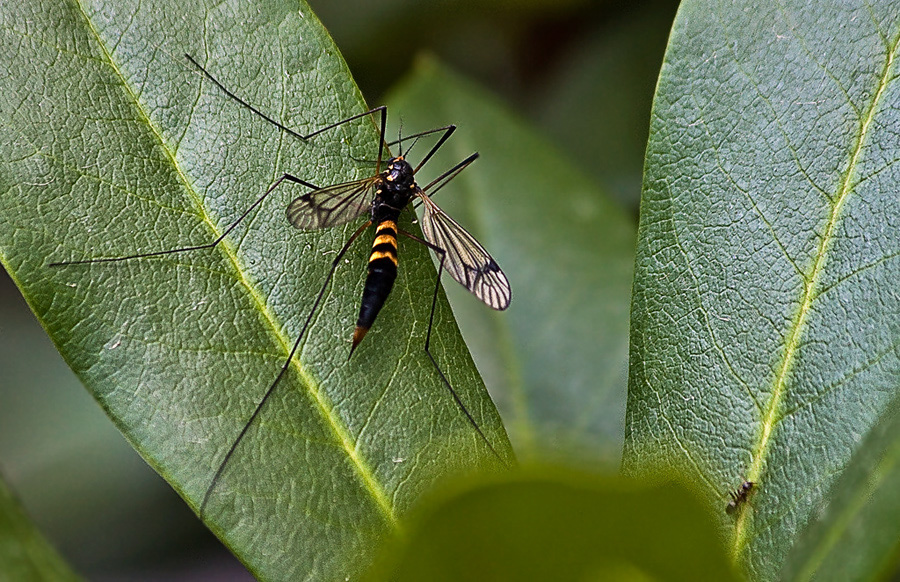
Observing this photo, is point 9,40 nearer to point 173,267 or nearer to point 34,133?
point 34,133

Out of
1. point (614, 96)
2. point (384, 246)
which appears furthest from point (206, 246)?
→ point (614, 96)

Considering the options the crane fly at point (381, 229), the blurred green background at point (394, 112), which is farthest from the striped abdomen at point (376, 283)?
the blurred green background at point (394, 112)

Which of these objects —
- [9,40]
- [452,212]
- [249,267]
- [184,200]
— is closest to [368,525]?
[249,267]

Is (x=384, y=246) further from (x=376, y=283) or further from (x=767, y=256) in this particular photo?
(x=767, y=256)

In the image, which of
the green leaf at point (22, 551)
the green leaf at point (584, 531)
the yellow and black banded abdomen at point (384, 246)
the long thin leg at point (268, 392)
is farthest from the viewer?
the yellow and black banded abdomen at point (384, 246)

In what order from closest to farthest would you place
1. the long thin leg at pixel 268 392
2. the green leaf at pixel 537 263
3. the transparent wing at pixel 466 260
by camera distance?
the long thin leg at pixel 268 392 → the transparent wing at pixel 466 260 → the green leaf at pixel 537 263

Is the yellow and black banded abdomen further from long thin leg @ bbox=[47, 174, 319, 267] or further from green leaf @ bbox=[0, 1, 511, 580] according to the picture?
long thin leg @ bbox=[47, 174, 319, 267]

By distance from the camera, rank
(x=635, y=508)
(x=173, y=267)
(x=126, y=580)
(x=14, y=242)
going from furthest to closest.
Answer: (x=126, y=580) → (x=173, y=267) → (x=14, y=242) → (x=635, y=508)

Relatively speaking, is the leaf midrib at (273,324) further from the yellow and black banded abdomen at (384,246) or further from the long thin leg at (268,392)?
the yellow and black banded abdomen at (384,246)
